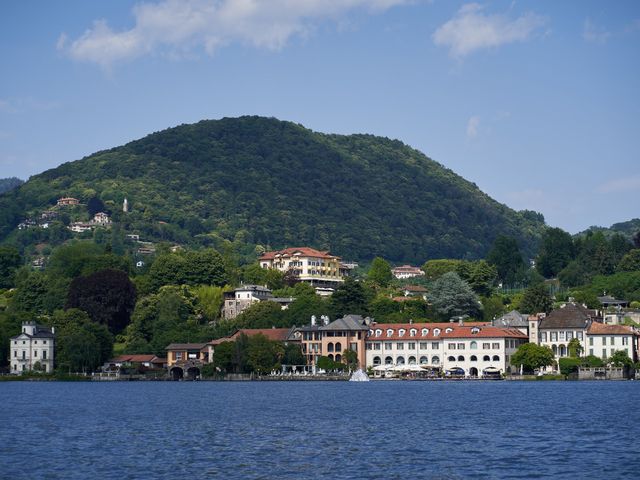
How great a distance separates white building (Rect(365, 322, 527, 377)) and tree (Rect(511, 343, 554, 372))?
2.75 metres

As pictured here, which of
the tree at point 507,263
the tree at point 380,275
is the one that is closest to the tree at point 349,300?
the tree at point 380,275

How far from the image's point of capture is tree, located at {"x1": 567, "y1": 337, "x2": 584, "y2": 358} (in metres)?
127

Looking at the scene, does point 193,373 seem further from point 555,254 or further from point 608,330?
point 555,254

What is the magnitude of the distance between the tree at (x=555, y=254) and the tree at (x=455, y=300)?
49490 mm

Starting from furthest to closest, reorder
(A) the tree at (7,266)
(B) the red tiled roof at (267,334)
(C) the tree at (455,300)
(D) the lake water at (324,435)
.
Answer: (A) the tree at (7,266), (C) the tree at (455,300), (B) the red tiled roof at (267,334), (D) the lake water at (324,435)

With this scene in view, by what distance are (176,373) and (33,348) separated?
17200 mm

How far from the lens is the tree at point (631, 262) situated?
174m

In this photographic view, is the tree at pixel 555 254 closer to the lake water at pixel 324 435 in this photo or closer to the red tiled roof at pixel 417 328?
the red tiled roof at pixel 417 328

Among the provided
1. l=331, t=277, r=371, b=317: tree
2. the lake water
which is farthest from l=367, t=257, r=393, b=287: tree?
the lake water

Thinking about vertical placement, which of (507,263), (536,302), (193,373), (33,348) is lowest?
(193,373)

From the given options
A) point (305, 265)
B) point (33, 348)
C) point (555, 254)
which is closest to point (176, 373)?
point (33, 348)

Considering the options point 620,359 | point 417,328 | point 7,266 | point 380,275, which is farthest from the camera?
point 7,266

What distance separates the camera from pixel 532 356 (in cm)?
12388

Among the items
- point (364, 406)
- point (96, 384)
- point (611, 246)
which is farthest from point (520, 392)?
point (611, 246)
